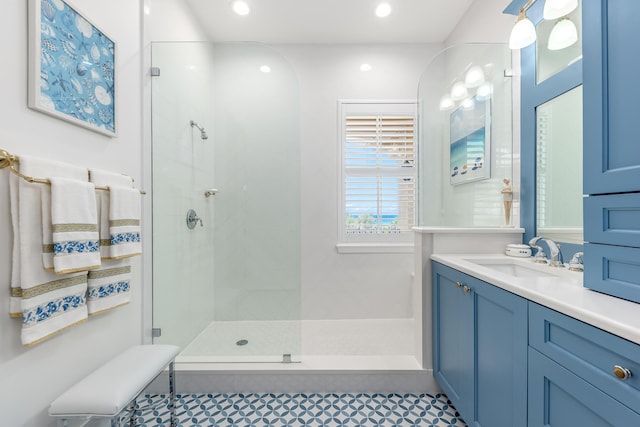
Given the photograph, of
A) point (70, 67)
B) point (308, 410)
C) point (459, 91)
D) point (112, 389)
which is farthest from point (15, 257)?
point (459, 91)

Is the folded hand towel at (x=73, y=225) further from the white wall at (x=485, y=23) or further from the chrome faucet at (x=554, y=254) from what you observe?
the white wall at (x=485, y=23)

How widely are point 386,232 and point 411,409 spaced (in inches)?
59.2

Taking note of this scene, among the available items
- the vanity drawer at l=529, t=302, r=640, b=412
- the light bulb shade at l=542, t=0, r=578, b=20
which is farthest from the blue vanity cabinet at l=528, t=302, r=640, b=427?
the light bulb shade at l=542, t=0, r=578, b=20

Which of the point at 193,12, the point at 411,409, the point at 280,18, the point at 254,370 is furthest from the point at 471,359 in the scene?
the point at 193,12

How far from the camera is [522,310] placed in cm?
104

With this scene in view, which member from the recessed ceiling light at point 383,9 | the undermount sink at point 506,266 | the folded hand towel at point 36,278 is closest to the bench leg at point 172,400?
the folded hand towel at point 36,278

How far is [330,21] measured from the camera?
8.35 ft

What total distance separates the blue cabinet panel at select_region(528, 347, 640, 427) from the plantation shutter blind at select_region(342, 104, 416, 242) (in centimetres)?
194

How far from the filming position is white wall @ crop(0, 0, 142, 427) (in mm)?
1048

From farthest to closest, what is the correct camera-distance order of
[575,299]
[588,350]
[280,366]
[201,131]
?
[201,131] < [280,366] < [575,299] < [588,350]

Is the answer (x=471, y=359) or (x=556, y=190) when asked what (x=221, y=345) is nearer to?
(x=471, y=359)

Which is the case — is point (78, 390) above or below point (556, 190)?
below

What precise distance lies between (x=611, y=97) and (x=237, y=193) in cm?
198

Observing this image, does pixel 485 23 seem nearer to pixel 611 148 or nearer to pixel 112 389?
pixel 611 148
